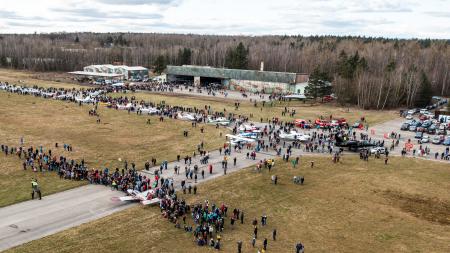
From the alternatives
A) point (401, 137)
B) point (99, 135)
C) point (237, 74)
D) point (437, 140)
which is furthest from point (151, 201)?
point (237, 74)

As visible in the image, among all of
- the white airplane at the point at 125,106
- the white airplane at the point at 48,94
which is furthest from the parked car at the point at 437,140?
the white airplane at the point at 48,94

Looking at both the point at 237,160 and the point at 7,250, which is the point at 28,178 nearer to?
the point at 7,250

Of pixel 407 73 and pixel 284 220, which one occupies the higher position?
pixel 407 73

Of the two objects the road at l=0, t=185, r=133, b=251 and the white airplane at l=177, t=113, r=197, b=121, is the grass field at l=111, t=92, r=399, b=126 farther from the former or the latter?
the road at l=0, t=185, r=133, b=251

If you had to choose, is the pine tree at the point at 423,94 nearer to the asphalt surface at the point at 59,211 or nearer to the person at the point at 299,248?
the asphalt surface at the point at 59,211

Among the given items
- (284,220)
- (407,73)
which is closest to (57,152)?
(284,220)
